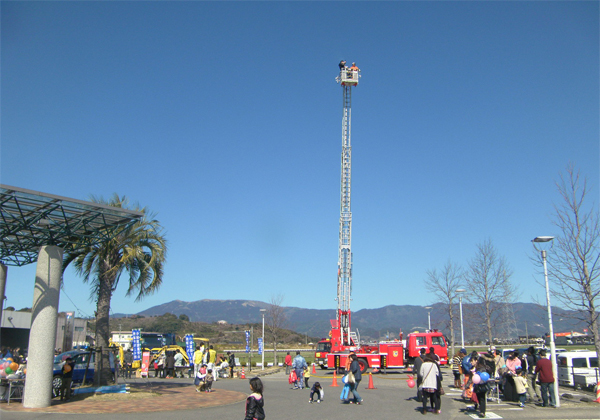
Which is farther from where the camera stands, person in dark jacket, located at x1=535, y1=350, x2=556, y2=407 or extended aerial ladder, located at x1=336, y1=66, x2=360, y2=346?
extended aerial ladder, located at x1=336, y1=66, x2=360, y2=346

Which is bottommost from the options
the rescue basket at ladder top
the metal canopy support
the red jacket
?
the red jacket

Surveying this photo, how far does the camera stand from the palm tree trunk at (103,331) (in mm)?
17562

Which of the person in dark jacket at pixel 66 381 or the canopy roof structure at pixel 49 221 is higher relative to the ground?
the canopy roof structure at pixel 49 221

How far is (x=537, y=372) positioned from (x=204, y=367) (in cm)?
1186

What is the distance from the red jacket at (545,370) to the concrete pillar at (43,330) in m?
14.7

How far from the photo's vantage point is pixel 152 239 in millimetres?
19547

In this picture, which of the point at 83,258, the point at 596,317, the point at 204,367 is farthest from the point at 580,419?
the point at 83,258

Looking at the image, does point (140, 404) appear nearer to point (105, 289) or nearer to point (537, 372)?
point (105, 289)

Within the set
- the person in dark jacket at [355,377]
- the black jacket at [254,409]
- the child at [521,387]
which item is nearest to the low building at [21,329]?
the person in dark jacket at [355,377]

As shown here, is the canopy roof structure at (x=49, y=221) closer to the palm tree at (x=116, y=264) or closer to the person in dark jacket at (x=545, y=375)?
the palm tree at (x=116, y=264)

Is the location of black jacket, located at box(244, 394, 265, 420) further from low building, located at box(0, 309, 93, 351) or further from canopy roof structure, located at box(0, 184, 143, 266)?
low building, located at box(0, 309, 93, 351)

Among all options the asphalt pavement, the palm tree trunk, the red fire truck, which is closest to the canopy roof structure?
the palm tree trunk

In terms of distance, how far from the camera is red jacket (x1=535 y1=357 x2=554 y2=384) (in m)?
14.2

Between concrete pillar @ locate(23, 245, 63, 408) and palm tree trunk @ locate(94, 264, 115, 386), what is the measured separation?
3517mm
